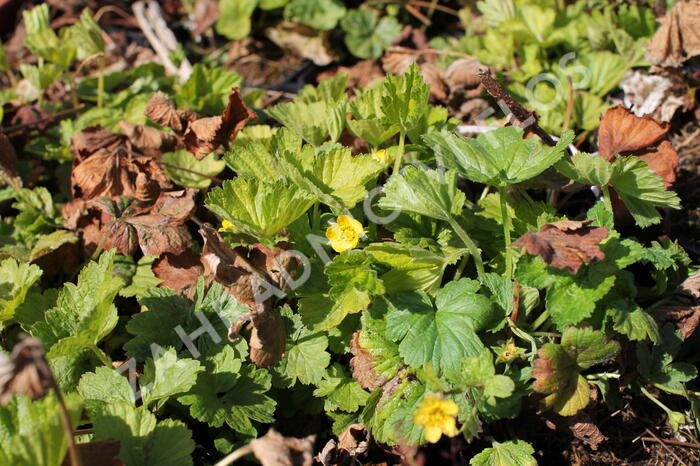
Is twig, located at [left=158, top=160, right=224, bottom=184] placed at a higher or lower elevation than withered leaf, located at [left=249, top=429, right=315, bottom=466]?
higher

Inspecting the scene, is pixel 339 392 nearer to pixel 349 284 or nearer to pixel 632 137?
pixel 349 284

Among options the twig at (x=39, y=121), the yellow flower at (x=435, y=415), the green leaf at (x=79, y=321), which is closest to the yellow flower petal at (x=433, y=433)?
the yellow flower at (x=435, y=415)

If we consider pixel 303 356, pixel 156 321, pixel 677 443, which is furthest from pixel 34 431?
pixel 677 443

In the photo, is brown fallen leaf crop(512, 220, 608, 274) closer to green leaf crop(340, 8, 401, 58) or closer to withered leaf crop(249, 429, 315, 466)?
withered leaf crop(249, 429, 315, 466)

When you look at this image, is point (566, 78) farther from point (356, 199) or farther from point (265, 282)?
point (265, 282)

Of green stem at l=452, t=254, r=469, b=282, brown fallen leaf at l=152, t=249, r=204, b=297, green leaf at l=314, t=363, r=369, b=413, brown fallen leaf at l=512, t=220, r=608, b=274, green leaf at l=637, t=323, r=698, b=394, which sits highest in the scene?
brown fallen leaf at l=512, t=220, r=608, b=274

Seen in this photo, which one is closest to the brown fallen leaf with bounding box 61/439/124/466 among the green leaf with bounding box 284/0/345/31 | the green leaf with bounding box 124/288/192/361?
the green leaf with bounding box 124/288/192/361
